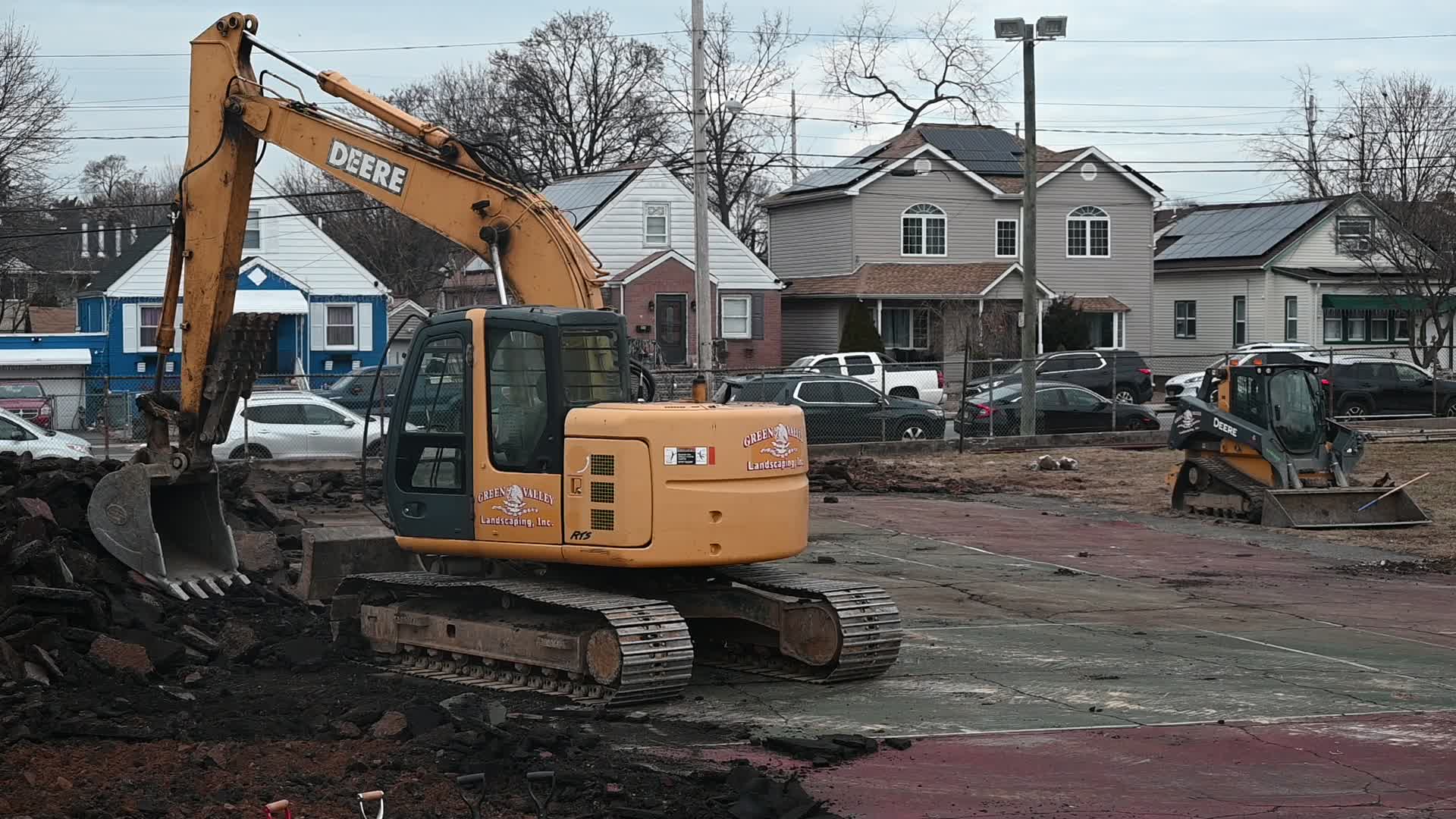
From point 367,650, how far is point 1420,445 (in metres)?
26.8

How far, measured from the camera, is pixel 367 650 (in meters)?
12.2

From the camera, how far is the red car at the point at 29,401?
30.2 metres

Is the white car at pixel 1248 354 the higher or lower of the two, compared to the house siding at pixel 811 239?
lower

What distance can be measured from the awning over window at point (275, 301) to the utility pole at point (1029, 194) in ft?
72.1

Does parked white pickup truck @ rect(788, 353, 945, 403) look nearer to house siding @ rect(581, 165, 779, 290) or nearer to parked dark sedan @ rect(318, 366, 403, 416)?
house siding @ rect(581, 165, 779, 290)

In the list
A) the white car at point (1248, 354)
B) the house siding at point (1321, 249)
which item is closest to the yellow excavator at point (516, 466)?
the white car at point (1248, 354)

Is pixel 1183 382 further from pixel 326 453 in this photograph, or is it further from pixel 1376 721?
pixel 1376 721

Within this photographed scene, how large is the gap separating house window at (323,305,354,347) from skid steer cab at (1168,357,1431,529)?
31100 millimetres

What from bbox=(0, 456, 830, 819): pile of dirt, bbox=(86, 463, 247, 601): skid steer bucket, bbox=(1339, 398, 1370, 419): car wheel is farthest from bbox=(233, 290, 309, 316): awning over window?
bbox=(0, 456, 830, 819): pile of dirt

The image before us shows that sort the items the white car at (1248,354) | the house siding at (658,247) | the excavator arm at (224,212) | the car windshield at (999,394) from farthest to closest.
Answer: the house siding at (658,247), the white car at (1248,354), the car windshield at (999,394), the excavator arm at (224,212)

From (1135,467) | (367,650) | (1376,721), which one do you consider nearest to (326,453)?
(1135,467)

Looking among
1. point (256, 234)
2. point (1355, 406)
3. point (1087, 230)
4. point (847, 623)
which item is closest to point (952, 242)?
point (1087, 230)

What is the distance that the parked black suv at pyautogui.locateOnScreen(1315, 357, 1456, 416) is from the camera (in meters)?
39.1

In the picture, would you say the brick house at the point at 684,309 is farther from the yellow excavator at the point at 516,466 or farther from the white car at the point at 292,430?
the yellow excavator at the point at 516,466
